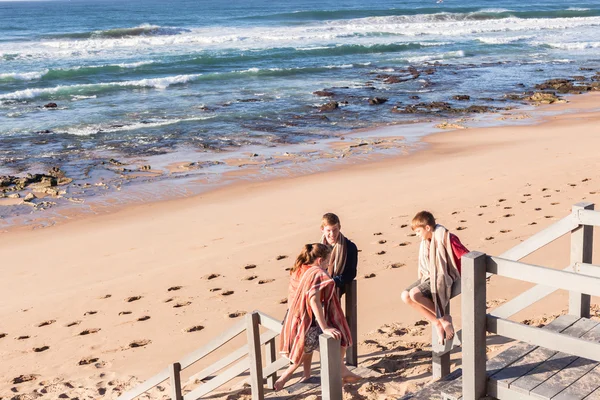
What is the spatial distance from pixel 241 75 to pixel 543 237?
29611 mm

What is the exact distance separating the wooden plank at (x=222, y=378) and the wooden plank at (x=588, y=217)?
244 cm

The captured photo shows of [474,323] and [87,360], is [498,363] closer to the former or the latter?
[474,323]

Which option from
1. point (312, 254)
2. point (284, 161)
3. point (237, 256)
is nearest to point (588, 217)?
point (312, 254)

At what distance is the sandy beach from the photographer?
7480 millimetres

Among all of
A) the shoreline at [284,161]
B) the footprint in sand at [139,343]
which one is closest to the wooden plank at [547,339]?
the footprint in sand at [139,343]

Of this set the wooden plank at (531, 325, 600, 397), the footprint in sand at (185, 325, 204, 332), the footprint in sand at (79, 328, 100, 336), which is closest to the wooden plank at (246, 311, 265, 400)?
the wooden plank at (531, 325, 600, 397)

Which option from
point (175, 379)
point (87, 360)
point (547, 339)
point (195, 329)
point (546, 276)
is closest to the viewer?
point (546, 276)

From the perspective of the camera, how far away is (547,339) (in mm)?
3818

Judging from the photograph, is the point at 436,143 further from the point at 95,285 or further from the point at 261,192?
the point at 95,285

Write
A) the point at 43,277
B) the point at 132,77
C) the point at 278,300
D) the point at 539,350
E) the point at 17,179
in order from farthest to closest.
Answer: the point at 132,77 → the point at 17,179 → the point at 43,277 → the point at 278,300 → the point at 539,350

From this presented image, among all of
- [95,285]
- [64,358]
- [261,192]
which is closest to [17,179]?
[261,192]

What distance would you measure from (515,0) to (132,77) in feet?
220

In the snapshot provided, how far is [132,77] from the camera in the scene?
33375 mm

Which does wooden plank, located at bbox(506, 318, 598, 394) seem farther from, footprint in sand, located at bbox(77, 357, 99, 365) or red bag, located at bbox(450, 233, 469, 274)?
footprint in sand, located at bbox(77, 357, 99, 365)
